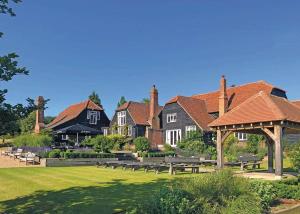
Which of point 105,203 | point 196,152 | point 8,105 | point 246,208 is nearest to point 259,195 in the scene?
point 246,208

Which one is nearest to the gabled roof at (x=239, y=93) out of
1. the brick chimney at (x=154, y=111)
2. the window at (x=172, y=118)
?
the window at (x=172, y=118)

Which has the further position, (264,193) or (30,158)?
(30,158)

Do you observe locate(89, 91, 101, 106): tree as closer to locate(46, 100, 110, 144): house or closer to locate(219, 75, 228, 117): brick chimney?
locate(46, 100, 110, 144): house

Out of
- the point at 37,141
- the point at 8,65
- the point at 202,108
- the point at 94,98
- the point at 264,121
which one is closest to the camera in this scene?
the point at 8,65

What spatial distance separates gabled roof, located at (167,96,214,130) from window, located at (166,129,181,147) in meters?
3.46

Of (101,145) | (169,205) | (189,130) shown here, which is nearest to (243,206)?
(169,205)

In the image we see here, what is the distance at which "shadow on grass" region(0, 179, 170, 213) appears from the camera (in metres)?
11.6

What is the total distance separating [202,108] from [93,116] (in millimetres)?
20696

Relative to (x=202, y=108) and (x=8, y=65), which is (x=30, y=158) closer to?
(x=8, y=65)

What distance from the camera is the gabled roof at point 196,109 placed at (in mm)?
47856

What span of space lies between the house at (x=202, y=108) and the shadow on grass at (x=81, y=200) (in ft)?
104

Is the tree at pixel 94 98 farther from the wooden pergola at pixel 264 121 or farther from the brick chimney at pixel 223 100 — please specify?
the wooden pergola at pixel 264 121

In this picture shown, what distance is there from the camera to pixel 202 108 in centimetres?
5116

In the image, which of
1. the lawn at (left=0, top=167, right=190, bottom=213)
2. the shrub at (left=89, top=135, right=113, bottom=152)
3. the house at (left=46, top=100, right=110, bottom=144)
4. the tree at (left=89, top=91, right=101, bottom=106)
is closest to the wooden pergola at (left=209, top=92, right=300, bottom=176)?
the lawn at (left=0, top=167, right=190, bottom=213)
